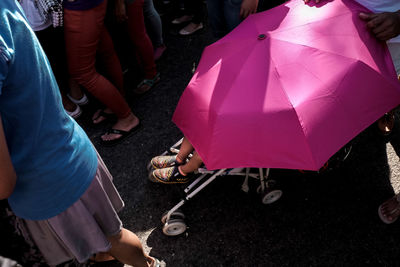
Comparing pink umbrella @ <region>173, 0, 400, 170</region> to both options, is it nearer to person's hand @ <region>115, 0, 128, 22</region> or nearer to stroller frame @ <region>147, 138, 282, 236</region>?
stroller frame @ <region>147, 138, 282, 236</region>

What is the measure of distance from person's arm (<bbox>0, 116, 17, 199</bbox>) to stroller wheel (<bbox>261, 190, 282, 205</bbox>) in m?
1.76

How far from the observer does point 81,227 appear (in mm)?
1508

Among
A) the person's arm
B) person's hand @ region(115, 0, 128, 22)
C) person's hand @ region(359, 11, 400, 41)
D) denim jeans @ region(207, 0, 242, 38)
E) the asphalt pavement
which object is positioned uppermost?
person's hand @ region(115, 0, 128, 22)

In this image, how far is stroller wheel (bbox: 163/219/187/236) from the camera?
2.31m

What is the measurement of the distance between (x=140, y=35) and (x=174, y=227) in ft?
6.55

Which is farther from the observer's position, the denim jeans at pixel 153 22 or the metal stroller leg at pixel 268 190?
the denim jeans at pixel 153 22

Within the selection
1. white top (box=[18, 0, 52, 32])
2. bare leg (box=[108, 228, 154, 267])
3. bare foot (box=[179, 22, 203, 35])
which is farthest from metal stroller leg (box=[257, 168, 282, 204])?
bare foot (box=[179, 22, 203, 35])

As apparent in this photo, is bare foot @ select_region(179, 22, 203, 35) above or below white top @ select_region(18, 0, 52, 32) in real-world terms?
below

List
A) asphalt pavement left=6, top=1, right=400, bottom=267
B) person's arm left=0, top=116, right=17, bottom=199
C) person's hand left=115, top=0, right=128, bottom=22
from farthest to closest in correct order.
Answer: person's hand left=115, top=0, right=128, bottom=22 → asphalt pavement left=6, top=1, right=400, bottom=267 → person's arm left=0, top=116, right=17, bottom=199

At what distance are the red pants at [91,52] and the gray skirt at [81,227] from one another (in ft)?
4.14

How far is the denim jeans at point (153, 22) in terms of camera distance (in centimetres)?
349

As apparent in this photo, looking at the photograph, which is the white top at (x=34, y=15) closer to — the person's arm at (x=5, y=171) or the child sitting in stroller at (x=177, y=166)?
the child sitting in stroller at (x=177, y=166)

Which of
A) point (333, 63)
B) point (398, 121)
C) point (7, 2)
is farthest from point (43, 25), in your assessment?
point (398, 121)

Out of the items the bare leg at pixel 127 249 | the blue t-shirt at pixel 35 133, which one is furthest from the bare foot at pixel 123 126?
the blue t-shirt at pixel 35 133
